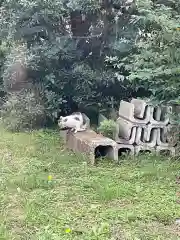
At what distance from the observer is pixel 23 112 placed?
6.42 meters

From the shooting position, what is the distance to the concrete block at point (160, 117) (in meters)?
5.24

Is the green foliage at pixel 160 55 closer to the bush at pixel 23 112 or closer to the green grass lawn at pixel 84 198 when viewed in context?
the green grass lawn at pixel 84 198

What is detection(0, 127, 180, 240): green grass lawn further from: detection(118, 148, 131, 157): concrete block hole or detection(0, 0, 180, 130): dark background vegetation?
detection(0, 0, 180, 130): dark background vegetation

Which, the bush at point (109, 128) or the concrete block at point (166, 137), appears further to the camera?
the bush at point (109, 128)

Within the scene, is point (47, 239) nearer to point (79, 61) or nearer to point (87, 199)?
point (87, 199)

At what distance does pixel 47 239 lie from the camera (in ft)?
9.51

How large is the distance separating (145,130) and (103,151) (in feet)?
1.85

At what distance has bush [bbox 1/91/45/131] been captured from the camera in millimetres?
6391

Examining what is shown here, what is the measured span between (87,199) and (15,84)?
11.4 feet

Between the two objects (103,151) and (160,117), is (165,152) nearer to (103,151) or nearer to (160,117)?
(160,117)

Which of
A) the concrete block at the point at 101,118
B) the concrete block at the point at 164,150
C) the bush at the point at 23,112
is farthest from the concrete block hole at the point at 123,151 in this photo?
the bush at the point at 23,112

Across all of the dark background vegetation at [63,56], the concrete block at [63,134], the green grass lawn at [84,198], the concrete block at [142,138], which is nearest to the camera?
the green grass lawn at [84,198]

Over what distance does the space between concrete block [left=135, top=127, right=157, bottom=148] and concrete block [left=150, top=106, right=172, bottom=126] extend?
0.35ft

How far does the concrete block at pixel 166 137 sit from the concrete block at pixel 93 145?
2.06ft
